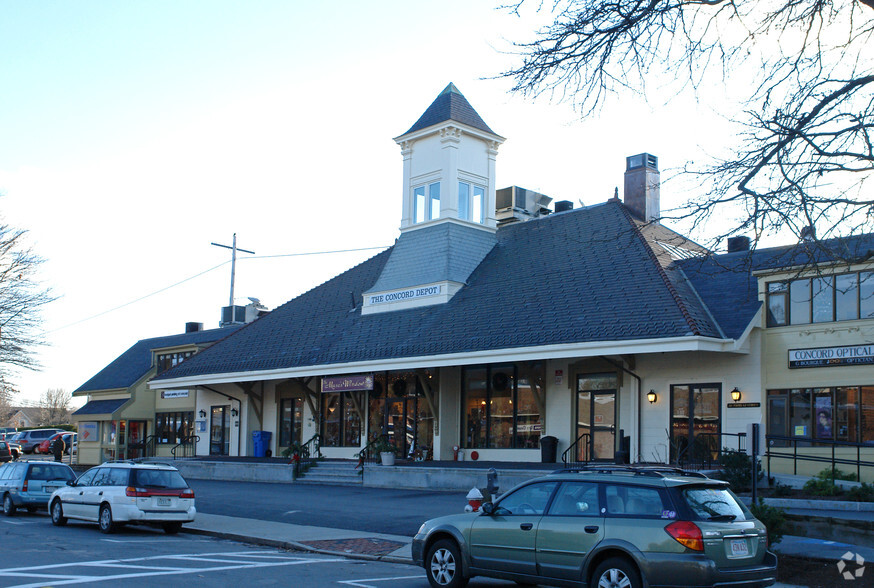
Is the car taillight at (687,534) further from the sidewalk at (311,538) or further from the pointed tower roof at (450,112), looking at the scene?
the pointed tower roof at (450,112)

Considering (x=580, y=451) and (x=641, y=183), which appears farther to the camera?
(x=641, y=183)

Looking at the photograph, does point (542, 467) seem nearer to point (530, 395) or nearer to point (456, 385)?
point (530, 395)

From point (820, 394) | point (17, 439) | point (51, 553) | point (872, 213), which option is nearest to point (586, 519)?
point (872, 213)

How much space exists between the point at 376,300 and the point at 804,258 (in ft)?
52.3

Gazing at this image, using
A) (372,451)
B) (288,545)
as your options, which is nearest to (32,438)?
(372,451)

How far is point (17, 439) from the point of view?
62594 mm

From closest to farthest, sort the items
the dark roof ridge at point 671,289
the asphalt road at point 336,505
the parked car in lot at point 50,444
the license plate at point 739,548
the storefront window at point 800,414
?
1. the license plate at point 739,548
2. the asphalt road at point 336,505
3. the dark roof ridge at point 671,289
4. the storefront window at point 800,414
5. the parked car in lot at point 50,444

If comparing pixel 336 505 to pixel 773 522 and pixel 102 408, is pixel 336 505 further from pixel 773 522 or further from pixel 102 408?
pixel 102 408

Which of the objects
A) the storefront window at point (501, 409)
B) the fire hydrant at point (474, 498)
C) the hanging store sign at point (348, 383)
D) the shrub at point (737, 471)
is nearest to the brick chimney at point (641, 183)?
the storefront window at point (501, 409)

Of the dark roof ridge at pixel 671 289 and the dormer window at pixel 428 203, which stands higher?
the dormer window at pixel 428 203

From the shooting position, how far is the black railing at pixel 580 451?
25755 millimetres

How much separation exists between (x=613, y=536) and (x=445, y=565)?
255 cm

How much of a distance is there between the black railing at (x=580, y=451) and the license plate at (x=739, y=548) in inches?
628

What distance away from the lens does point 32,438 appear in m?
62.8
